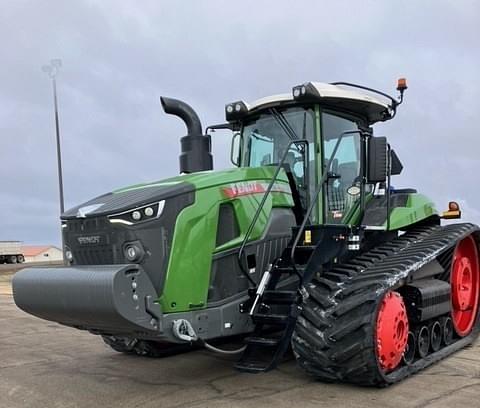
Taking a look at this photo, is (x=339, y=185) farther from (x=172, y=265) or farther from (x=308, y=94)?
(x=172, y=265)

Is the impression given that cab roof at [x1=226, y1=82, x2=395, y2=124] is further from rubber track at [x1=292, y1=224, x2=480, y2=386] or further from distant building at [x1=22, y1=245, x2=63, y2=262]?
distant building at [x1=22, y1=245, x2=63, y2=262]

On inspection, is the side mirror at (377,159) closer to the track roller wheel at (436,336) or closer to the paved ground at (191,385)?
the track roller wheel at (436,336)

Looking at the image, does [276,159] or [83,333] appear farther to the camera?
[83,333]

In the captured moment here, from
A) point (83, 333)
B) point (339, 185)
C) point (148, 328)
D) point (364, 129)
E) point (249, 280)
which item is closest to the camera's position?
point (148, 328)

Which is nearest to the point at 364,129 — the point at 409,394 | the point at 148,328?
the point at 409,394

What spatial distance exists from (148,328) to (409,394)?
230cm

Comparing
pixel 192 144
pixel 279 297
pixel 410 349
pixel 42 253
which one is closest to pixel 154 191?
pixel 279 297

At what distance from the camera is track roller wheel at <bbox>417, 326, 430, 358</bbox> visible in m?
6.29

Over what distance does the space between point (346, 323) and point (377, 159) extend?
1798 mm

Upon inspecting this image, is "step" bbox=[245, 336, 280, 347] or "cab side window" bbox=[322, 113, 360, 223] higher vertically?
"cab side window" bbox=[322, 113, 360, 223]

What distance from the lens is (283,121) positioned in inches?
257

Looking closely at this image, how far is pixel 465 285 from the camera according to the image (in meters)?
7.91

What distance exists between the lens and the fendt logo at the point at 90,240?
17.0 feet

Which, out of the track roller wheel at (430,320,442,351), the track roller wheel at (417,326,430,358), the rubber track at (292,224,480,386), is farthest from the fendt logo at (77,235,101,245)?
the track roller wheel at (430,320,442,351)
